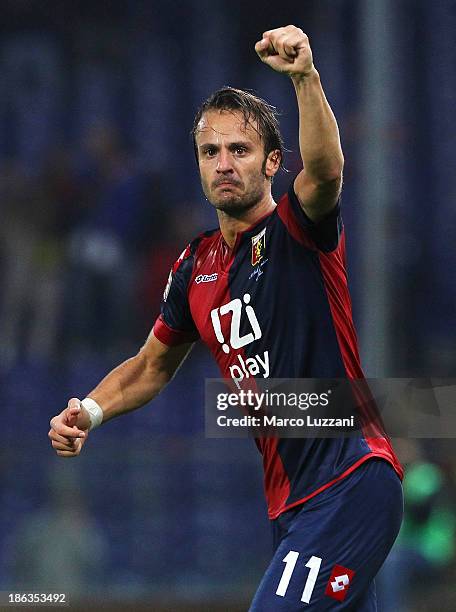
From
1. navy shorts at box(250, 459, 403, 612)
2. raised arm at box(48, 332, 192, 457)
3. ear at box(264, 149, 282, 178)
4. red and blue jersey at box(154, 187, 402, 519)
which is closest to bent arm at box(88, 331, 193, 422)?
raised arm at box(48, 332, 192, 457)

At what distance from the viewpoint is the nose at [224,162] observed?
11.8ft

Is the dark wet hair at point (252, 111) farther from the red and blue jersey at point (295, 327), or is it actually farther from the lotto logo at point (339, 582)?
the lotto logo at point (339, 582)

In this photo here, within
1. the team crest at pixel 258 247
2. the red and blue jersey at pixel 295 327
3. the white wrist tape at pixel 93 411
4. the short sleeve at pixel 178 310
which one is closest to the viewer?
the red and blue jersey at pixel 295 327

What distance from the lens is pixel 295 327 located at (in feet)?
11.5

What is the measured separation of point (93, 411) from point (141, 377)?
0.29 meters

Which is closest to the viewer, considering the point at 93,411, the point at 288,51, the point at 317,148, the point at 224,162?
the point at 288,51

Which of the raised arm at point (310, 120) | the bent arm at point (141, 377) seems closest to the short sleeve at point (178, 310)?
the bent arm at point (141, 377)

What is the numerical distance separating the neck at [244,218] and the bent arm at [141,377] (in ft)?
1.87

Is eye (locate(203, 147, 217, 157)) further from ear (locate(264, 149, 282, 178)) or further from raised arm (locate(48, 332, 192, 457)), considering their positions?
raised arm (locate(48, 332, 192, 457))

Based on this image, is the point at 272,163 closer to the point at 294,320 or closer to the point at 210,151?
the point at 210,151

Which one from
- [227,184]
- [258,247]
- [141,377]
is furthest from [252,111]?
[141,377]

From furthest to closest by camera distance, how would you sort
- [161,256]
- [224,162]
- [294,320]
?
[161,256] < [224,162] < [294,320]

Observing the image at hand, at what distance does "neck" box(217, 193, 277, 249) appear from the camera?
146 inches

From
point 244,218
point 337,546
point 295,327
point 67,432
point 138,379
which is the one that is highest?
point 244,218
